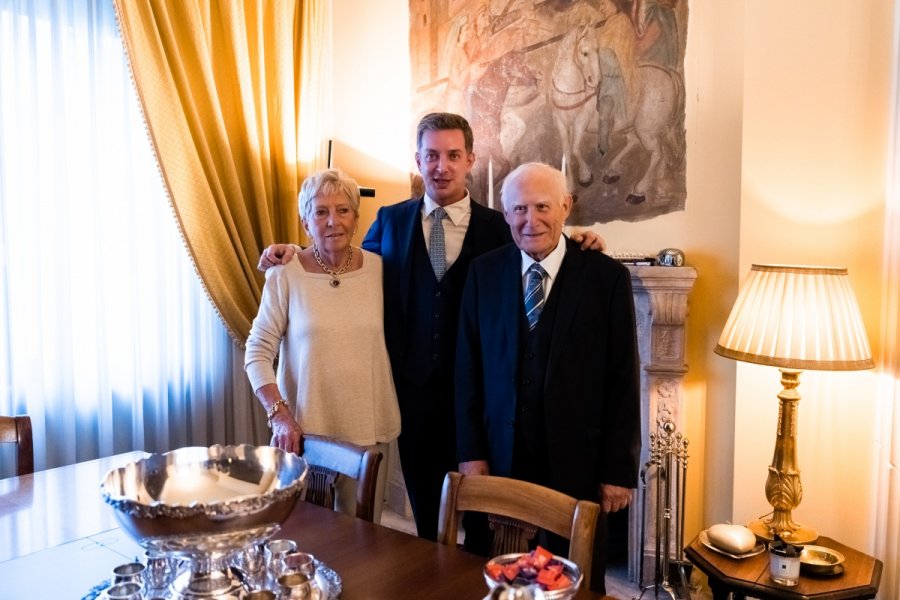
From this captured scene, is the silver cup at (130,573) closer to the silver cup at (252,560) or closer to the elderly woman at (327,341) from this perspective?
the silver cup at (252,560)

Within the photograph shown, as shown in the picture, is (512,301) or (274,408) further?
(274,408)

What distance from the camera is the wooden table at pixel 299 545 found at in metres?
1.25

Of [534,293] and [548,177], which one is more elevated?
[548,177]

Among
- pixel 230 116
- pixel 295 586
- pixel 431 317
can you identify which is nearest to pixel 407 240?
pixel 431 317

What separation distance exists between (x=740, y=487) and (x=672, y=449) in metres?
0.25

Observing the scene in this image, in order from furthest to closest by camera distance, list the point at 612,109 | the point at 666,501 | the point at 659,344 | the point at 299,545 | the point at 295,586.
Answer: the point at 612,109, the point at 659,344, the point at 666,501, the point at 299,545, the point at 295,586

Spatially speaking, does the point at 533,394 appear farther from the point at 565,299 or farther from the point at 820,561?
the point at 820,561

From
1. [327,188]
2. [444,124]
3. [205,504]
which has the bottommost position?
[205,504]

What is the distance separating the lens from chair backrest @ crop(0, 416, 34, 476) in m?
2.01

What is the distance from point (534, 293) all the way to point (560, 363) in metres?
0.21

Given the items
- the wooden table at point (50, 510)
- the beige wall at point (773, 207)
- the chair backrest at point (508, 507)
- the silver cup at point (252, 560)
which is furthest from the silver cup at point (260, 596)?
the beige wall at point (773, 207)

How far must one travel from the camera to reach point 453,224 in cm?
236

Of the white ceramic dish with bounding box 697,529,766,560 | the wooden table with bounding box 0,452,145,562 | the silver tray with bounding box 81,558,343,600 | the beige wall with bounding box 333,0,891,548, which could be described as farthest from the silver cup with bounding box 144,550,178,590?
the beige wall with bounding box 333,0,891,548

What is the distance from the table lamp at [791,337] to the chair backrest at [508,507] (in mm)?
808
